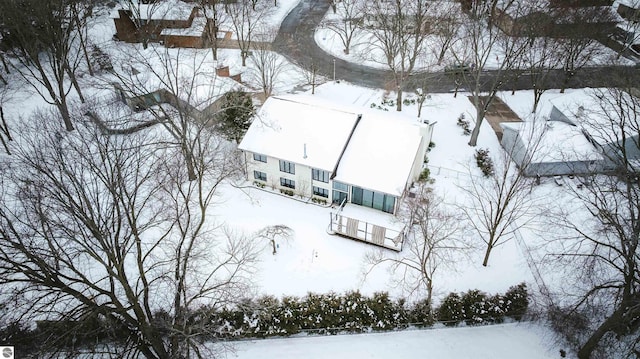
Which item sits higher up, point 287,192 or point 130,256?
point 287,192

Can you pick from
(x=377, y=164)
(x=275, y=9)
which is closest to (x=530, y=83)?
(x=377, y=164)

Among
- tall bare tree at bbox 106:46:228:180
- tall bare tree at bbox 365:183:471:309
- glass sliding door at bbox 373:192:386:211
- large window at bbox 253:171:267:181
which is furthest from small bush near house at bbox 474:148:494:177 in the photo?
tall bare tree at bbox 106:46:228:180

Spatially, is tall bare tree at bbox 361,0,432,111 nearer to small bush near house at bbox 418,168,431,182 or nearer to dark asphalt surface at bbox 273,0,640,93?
dark asphalt surface at bbox 273,0,640,93

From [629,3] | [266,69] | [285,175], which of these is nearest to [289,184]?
[285,175]

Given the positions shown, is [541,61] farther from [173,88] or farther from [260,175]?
[173,88]

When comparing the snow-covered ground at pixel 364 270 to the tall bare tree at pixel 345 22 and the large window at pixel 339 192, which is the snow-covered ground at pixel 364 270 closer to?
the large window at pixel 339 192

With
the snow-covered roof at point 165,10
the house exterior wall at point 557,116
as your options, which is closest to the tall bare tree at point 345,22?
the snow-covered roof at point 165,10
